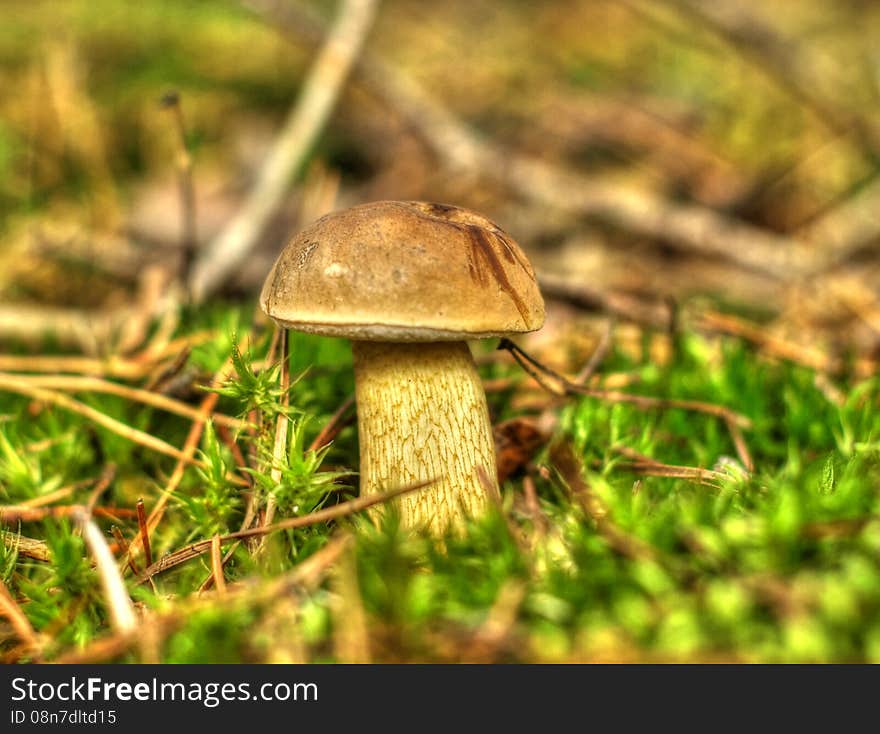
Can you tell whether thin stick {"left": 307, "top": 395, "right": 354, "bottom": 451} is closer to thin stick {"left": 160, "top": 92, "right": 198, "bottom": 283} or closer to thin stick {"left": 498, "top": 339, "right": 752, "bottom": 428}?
thin stick {"left": 498, "top": 339, "right": 752, "bottom": 428}

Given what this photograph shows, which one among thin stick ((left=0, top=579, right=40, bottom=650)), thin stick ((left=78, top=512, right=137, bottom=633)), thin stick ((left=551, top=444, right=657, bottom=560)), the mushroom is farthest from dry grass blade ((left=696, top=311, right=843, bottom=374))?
thin stick ((left=0, top=579, right=40, bottom=650))

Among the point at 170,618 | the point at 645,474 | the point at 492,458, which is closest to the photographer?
the point at 170,618

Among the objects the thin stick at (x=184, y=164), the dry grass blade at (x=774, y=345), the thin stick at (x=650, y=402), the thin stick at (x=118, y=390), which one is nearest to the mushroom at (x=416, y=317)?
the thin stick at (x=650, y=402)

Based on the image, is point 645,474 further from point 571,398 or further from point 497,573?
point 497,573

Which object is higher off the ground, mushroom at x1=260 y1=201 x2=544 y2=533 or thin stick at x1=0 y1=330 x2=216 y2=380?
thin stick at x1=0 y1=330 x2=216 y2=380

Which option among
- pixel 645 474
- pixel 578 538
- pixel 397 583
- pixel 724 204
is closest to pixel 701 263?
pixel 724 204

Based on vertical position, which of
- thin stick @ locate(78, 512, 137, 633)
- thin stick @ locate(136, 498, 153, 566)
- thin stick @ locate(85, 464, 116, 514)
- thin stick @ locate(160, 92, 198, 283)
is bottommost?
thin stick @ locate(78, 512, 137, 633)
